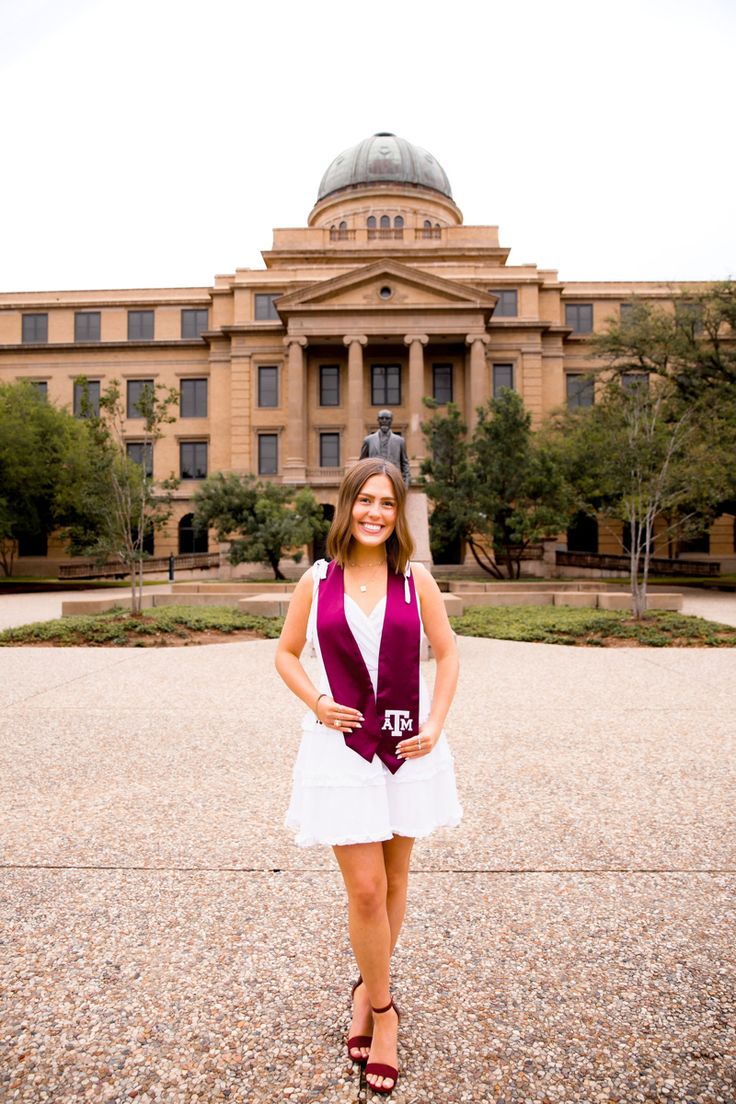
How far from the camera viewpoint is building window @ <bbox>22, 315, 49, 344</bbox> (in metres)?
56.3

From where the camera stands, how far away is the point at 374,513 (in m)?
2.66

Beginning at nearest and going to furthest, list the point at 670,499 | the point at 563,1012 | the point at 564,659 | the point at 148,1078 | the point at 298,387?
the point at 148,1078, the point at 563,1012, the point at 564,659, the point at 670,499, the point at 298,387

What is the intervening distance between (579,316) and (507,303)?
246 inches

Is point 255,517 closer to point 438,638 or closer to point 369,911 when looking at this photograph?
point 438,638

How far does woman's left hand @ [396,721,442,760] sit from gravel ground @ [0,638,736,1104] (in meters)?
1.01

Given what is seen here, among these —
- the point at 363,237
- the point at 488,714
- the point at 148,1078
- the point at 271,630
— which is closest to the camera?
the point at 148,1078

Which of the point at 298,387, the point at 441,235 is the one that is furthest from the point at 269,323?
the point at 441,235

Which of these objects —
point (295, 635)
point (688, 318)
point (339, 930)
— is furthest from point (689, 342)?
point (295, 635)

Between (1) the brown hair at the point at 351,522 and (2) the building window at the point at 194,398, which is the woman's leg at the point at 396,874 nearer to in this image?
(1) the brown hair at the point at 351,522

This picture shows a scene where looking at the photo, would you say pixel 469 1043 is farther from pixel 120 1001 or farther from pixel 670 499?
pixel 670 499

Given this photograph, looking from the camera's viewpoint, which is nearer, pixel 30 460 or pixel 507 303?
pixel 30 460

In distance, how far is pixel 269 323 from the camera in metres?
50.3

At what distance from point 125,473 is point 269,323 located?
35304 mm

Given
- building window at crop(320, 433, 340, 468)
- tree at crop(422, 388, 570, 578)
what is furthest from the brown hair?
building window at crop(320, 433, 340, 468)
